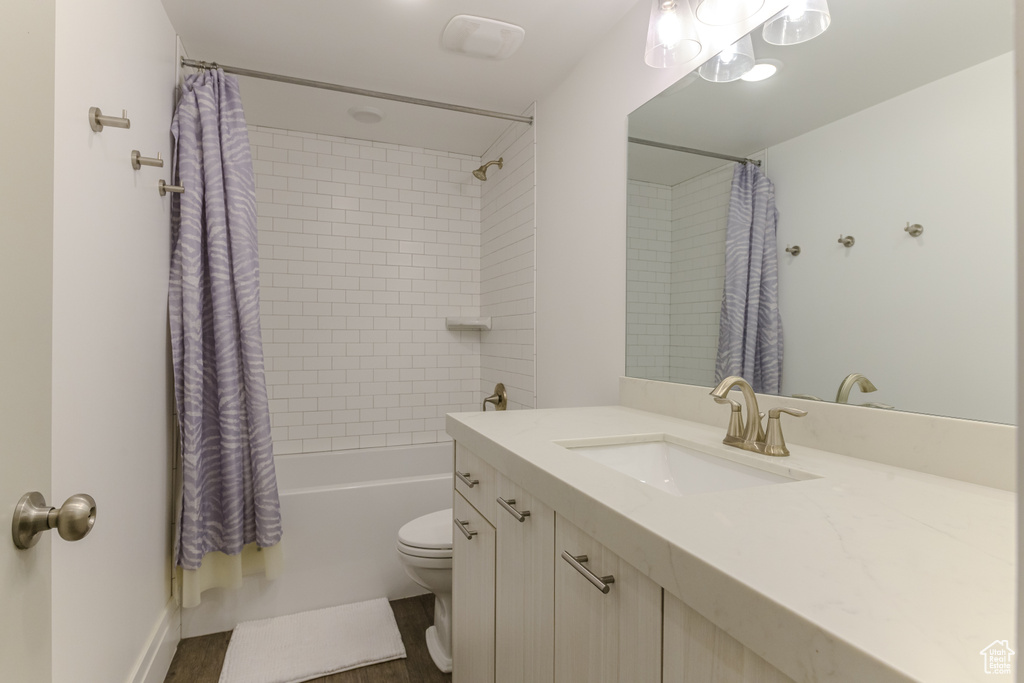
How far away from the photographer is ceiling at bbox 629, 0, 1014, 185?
960 millimetres

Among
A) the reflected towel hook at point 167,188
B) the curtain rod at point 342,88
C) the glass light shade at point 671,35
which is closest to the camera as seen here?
the glass light shade at point 671,35

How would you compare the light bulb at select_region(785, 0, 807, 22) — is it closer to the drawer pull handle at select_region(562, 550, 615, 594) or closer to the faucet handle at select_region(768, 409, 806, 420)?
the faucet handle at select_region(768, 409, 806, 420)

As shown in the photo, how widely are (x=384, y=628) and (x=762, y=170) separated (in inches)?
88.1

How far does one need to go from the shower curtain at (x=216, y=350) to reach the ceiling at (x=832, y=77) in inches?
65.2

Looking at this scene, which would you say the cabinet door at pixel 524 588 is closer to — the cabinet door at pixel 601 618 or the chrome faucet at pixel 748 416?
the cabinet door at pixel 601 618

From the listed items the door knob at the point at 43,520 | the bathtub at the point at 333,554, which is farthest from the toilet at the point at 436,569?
the door knob at the point at 43,520

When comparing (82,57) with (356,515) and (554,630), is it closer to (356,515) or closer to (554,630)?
(554,630)

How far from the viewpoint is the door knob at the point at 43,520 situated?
0.56m

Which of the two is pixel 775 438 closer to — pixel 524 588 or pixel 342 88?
pixel 524 588

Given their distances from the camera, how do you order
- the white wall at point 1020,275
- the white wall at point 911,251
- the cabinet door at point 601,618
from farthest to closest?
the white wall at point 911,251, the cabinet door at point 601,618, the white wall at point 1020,275

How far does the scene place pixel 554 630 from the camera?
3.15 feet

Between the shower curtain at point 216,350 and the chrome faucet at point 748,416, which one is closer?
the chrome faucet at point 748,416

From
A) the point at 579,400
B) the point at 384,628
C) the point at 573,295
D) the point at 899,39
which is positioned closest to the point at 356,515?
the point at 384,628


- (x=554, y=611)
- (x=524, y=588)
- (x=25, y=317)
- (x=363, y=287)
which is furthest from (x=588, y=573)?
(x=363, y=287)
